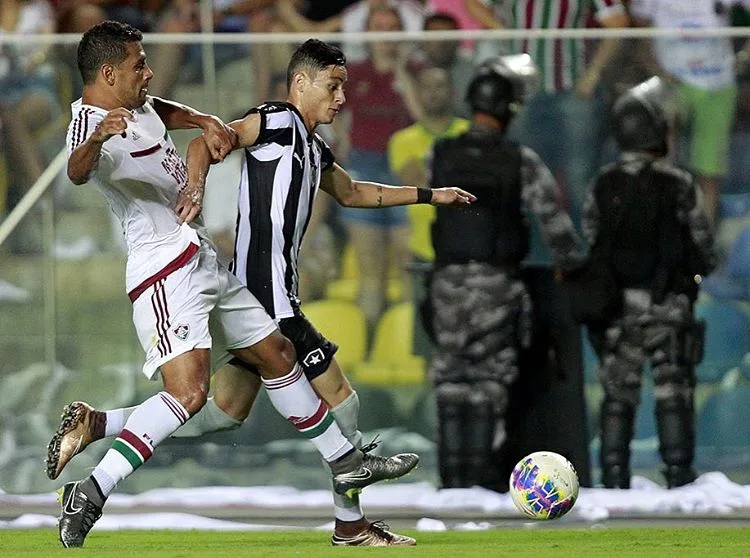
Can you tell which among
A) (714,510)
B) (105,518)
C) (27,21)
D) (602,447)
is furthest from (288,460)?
(27,21)

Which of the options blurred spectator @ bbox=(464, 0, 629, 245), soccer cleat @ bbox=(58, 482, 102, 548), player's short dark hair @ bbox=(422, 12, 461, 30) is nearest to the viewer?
soccer cleat @ bbox=(58, 482, 102, 548)

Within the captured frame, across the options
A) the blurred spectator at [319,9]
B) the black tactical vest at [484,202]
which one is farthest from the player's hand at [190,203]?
the blurred spectator at [319,9]

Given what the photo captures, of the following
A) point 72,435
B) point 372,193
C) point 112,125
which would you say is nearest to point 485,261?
point 372,193

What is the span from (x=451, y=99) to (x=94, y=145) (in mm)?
3625

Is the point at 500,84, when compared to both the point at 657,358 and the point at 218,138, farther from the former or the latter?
the point at 218,138

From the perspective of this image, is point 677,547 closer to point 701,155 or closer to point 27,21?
point 701,155

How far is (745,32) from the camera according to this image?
359 inches

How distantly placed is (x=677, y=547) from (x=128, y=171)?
2711 millimetres

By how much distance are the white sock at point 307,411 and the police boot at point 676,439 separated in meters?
2.95

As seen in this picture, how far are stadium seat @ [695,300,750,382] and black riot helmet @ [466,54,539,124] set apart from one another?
1574 mm

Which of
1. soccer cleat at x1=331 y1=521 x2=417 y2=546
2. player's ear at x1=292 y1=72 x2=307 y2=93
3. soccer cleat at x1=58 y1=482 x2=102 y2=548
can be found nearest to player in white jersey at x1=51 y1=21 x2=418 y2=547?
soccer cleat at x1=58 y1=482 x2=102 y2=548

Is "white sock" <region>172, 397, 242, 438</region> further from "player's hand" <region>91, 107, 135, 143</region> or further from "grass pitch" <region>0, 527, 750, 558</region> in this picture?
"player's hand" <region>91, 107, 135, 143</region>

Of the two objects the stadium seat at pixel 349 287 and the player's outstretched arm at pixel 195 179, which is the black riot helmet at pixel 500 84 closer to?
the stadium seat at pixel 349 287

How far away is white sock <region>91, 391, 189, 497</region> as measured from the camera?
628cm
